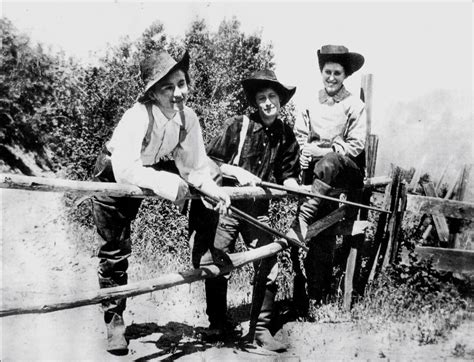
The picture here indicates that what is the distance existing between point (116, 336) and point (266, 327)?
4.55 feet

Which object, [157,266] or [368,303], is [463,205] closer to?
[368,303]

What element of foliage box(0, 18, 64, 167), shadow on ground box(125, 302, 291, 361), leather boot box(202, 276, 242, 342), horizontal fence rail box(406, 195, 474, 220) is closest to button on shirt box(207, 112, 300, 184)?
leather boot box(202, 276, 242, 342)

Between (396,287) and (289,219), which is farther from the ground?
(289,219)

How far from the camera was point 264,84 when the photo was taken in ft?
14.5

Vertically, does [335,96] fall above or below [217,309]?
above

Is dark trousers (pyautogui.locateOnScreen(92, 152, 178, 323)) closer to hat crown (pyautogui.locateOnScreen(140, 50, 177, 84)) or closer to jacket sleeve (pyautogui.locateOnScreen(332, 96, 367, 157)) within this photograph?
hat crown (pyautogui.locateOnScreen(140, 50, 177, 84))

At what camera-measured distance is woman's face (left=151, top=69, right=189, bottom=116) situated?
11.8 ft

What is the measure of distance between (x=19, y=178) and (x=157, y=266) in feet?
14.6

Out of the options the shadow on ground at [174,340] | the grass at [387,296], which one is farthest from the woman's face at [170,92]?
the grass at [387,296]

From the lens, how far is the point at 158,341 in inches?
174

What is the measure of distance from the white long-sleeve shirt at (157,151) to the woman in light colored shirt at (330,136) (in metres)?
1.37

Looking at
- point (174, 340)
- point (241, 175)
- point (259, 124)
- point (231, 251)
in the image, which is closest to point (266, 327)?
point (231, 251)

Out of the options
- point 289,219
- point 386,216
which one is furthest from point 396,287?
point 289,219

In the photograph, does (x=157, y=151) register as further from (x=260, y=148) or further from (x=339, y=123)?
(x=339, y=123)
